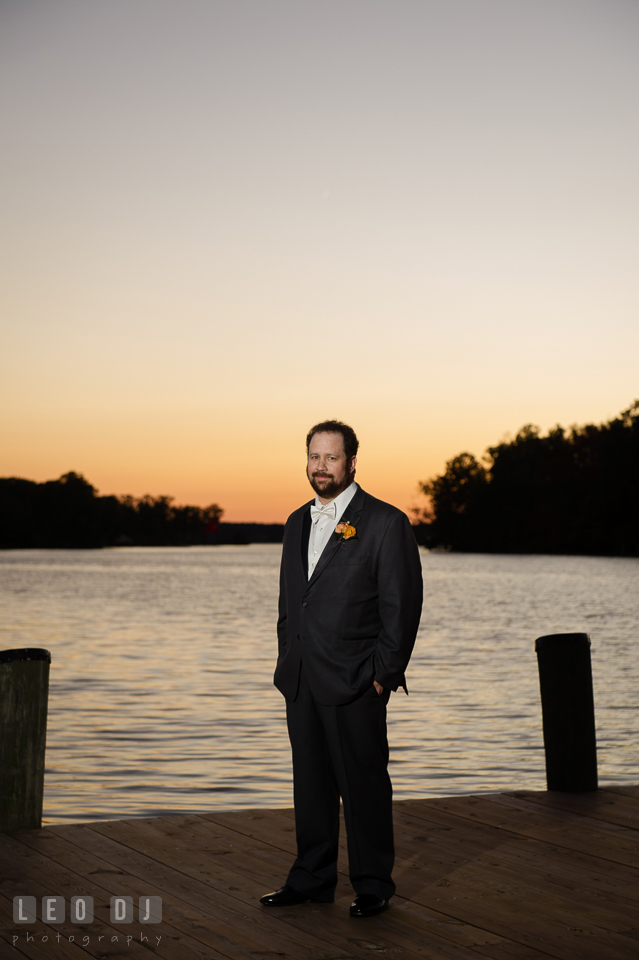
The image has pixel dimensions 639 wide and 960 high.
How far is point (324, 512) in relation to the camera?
4480 mm

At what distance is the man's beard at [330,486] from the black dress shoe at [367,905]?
164 centimetres

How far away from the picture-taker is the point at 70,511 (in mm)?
188375

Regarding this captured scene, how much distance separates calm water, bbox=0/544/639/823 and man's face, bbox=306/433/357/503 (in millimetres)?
5359

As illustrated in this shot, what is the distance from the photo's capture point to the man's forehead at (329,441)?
4316 mm

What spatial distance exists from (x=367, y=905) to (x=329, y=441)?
6.15ft

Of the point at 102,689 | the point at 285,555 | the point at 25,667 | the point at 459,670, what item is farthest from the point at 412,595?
the point at 459,670

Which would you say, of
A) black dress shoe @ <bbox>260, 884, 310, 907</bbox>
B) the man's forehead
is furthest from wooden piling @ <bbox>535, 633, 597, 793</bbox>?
the man's forehead

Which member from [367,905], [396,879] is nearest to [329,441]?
[367,905]

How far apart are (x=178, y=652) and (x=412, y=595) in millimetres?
20315

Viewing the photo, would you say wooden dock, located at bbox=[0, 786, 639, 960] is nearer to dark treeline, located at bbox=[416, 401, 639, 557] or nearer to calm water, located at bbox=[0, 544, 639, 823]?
calm water, located at bbox=[0, 544, 639, 823]

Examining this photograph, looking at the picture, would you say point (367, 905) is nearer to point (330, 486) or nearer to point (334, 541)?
point (334, 541)

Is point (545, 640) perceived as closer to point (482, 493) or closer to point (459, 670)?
point (459, 670)

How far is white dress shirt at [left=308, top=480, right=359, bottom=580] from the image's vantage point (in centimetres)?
445

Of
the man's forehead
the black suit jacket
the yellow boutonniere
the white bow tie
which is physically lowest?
the black suit jacket
